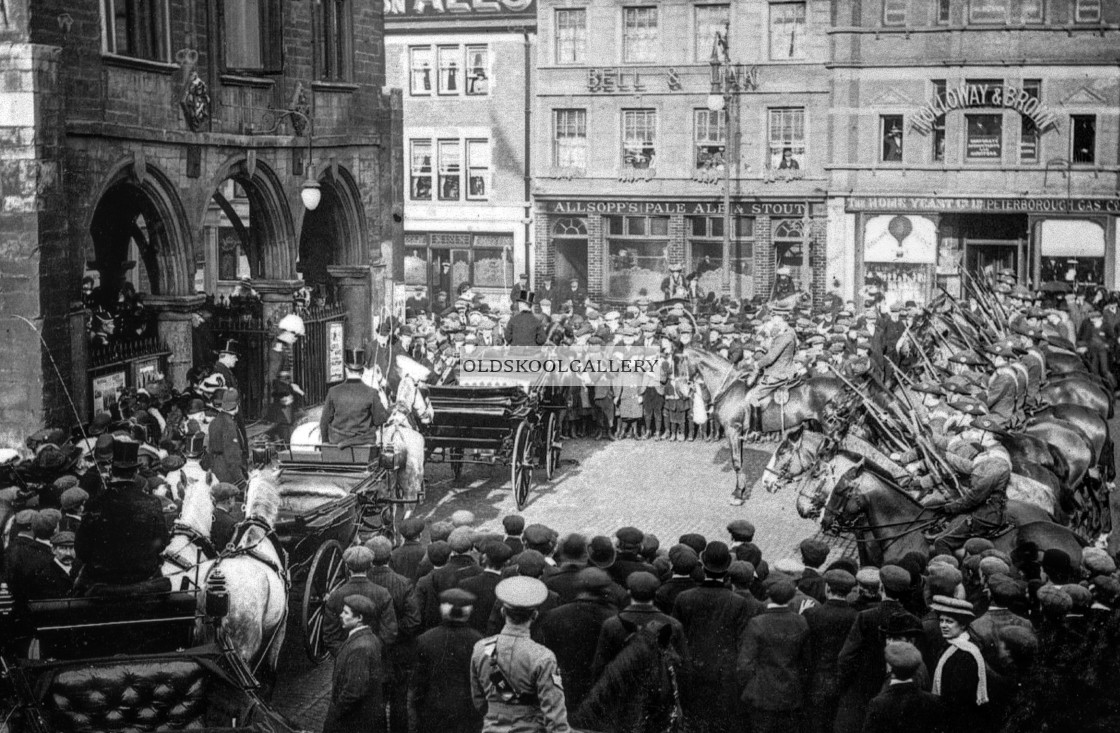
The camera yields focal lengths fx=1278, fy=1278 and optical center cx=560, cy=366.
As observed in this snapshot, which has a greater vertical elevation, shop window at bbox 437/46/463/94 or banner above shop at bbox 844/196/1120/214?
shop window at bbox 437/46/463/94

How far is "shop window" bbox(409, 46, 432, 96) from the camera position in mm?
41719

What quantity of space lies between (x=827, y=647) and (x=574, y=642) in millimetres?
1571

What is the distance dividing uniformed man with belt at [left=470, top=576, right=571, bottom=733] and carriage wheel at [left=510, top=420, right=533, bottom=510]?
29.6ft

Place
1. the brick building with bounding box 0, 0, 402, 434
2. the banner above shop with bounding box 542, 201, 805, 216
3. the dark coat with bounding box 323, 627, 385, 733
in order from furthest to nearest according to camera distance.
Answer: the banner above shop with bounding box 542, 201, 805, 216, the brick building with bounding box 0, 0, 402, 434, the dark coat with bounding box 323, 627, 385, 733

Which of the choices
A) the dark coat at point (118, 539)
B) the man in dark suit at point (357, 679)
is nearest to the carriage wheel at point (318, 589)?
the dark coat at point (118, 539)

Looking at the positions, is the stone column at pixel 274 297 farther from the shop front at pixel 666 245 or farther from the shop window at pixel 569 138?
the shop window at pixel 569 138

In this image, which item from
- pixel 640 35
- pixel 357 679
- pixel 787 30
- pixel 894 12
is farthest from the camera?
pixel 640 35

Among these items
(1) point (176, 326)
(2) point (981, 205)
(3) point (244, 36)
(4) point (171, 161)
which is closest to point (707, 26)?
(2) point (981, 205)

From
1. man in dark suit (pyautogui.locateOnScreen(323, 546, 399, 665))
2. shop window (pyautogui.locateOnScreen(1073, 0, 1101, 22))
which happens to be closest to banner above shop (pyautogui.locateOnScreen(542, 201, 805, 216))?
shop window (pyautogui.locateOnScreen(1073, 0, 1101, 22))

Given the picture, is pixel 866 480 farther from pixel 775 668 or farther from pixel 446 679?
pixel 446 679

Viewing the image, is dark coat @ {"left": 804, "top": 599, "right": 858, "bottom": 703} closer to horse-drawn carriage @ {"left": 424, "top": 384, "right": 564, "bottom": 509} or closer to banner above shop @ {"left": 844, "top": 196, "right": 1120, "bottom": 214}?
horse-drawn carriage @ {"left": 424, "top": 384, "right": 564, "bottom": 509}

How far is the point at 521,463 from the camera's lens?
16031 millimetres

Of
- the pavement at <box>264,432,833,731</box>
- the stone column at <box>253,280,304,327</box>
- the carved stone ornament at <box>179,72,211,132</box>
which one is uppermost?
the carved stone ornament at <box>179,72,211,132</box>

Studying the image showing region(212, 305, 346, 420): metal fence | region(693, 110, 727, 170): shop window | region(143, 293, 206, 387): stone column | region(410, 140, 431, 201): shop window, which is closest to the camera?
region(143, 293, 206, 387): stone column
